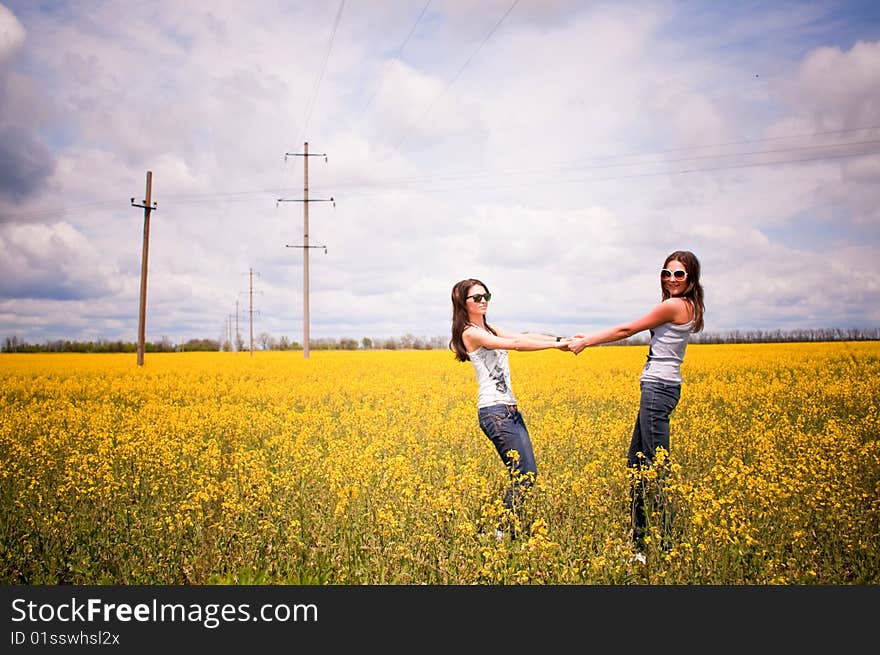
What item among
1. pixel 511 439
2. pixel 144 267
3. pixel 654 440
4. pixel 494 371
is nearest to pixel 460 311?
pixel 494 371

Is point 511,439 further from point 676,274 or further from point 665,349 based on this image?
point 676,274

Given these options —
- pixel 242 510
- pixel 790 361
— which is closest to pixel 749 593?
pixel 242 510

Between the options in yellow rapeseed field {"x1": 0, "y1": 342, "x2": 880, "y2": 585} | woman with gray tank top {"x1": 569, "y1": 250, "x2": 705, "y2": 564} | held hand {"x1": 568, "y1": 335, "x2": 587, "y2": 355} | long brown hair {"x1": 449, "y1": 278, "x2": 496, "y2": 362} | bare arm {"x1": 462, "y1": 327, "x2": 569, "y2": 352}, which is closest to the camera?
yellow rapeseed field {"x1": 0, "y1": 342, "x2": 880, "y2": 585}

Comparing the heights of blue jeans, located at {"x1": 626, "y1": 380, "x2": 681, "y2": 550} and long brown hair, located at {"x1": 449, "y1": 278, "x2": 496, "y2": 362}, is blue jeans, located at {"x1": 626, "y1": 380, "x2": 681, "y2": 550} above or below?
below

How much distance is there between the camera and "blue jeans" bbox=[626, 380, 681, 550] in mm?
3947

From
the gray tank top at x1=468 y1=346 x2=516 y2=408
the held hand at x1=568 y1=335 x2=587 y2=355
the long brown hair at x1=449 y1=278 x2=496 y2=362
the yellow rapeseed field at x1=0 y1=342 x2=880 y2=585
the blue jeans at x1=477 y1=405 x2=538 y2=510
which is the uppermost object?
the long brown hair at x1=449 y1=278 x2=496 y2=362

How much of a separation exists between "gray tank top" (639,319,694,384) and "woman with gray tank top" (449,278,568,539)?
717 millimetres

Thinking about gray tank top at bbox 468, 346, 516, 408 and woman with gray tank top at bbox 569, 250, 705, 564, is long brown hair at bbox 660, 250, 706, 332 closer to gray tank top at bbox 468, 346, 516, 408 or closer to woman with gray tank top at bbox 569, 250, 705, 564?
woman with gray tank top at bbox 569, 250, 705, 564

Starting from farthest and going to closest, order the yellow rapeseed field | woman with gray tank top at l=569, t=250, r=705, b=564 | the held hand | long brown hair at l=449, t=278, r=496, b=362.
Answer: the held hand < long brown hair at l=449, t=278, r=496, b=362 < woman with gray tank top at l=569, t=250, r=705, b=564 < the yellow rapeseed field

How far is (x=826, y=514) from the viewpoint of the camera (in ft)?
14.3

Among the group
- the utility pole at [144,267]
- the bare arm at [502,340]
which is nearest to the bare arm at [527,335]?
the bare arm at [502,340]

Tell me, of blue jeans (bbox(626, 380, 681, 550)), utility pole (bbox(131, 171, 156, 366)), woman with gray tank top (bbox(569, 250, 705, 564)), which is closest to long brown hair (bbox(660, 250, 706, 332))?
woman with gray tank top (bbox(569, 250, 705, 564))

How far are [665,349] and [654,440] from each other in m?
0.62

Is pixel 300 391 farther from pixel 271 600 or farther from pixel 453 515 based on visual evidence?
pixel 271 600
